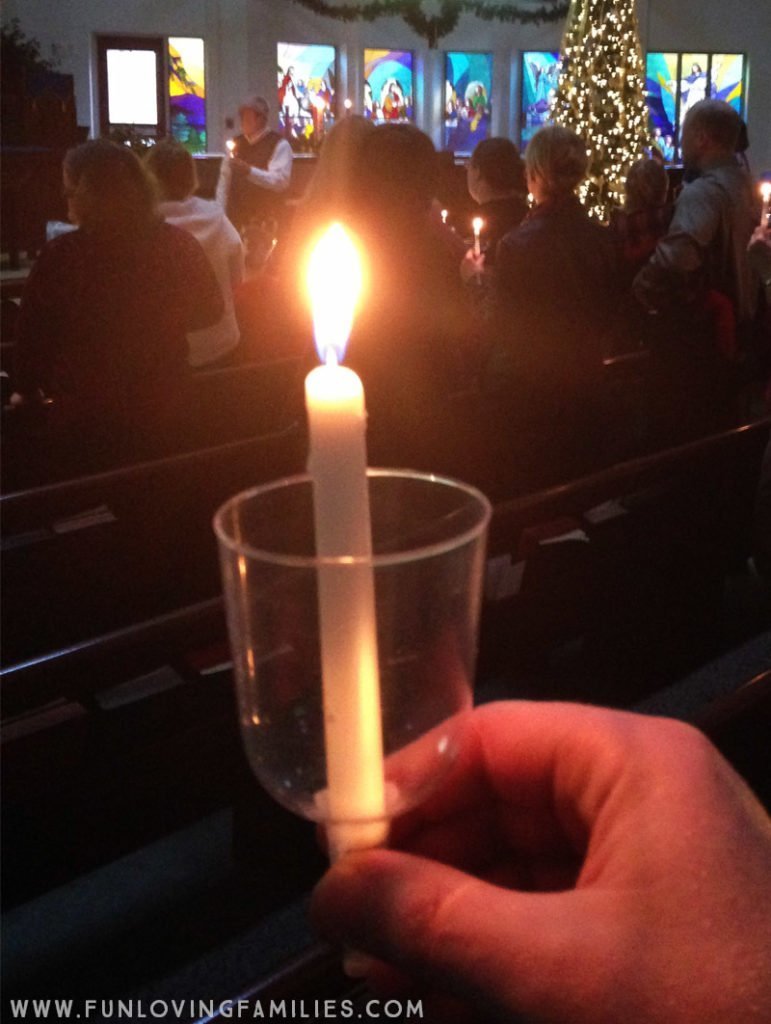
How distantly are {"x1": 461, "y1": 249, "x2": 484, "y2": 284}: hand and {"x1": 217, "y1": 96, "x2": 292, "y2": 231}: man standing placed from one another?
16.4 ft

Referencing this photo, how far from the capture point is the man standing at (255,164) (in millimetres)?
8693

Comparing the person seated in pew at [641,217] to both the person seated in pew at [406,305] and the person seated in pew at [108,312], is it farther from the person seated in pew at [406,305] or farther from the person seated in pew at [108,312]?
the person seated in pew at [108,312]

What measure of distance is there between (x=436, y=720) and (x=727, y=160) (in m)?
3.37

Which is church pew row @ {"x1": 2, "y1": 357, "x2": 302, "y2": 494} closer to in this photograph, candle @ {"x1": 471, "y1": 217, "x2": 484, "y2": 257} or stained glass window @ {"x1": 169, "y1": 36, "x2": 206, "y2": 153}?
candle @ {"x1": 471, "y1": 217, "x2": 484, "y2": 257}

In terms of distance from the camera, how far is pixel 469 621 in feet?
1.86

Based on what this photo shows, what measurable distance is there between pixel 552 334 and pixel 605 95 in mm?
7201

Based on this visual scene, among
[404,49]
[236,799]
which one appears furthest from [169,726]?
[404,49]

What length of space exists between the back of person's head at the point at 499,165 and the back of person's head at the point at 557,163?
553mm

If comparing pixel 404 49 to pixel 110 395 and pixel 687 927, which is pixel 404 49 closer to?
pixel 110 395

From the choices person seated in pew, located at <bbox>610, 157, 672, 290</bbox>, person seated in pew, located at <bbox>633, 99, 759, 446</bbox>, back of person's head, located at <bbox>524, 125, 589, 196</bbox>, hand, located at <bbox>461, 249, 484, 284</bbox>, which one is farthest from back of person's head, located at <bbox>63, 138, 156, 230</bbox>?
person seated in pew, located at <bbox>610, 157, 672, 290</bbox>

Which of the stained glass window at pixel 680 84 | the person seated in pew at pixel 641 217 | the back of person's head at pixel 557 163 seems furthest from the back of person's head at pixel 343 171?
the stained glass window at pixel 680 84

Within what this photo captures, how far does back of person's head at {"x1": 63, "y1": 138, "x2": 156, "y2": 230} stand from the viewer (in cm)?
259

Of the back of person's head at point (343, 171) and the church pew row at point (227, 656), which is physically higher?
the back of person's head at point (343, 171)

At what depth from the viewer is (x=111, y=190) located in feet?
8.50
